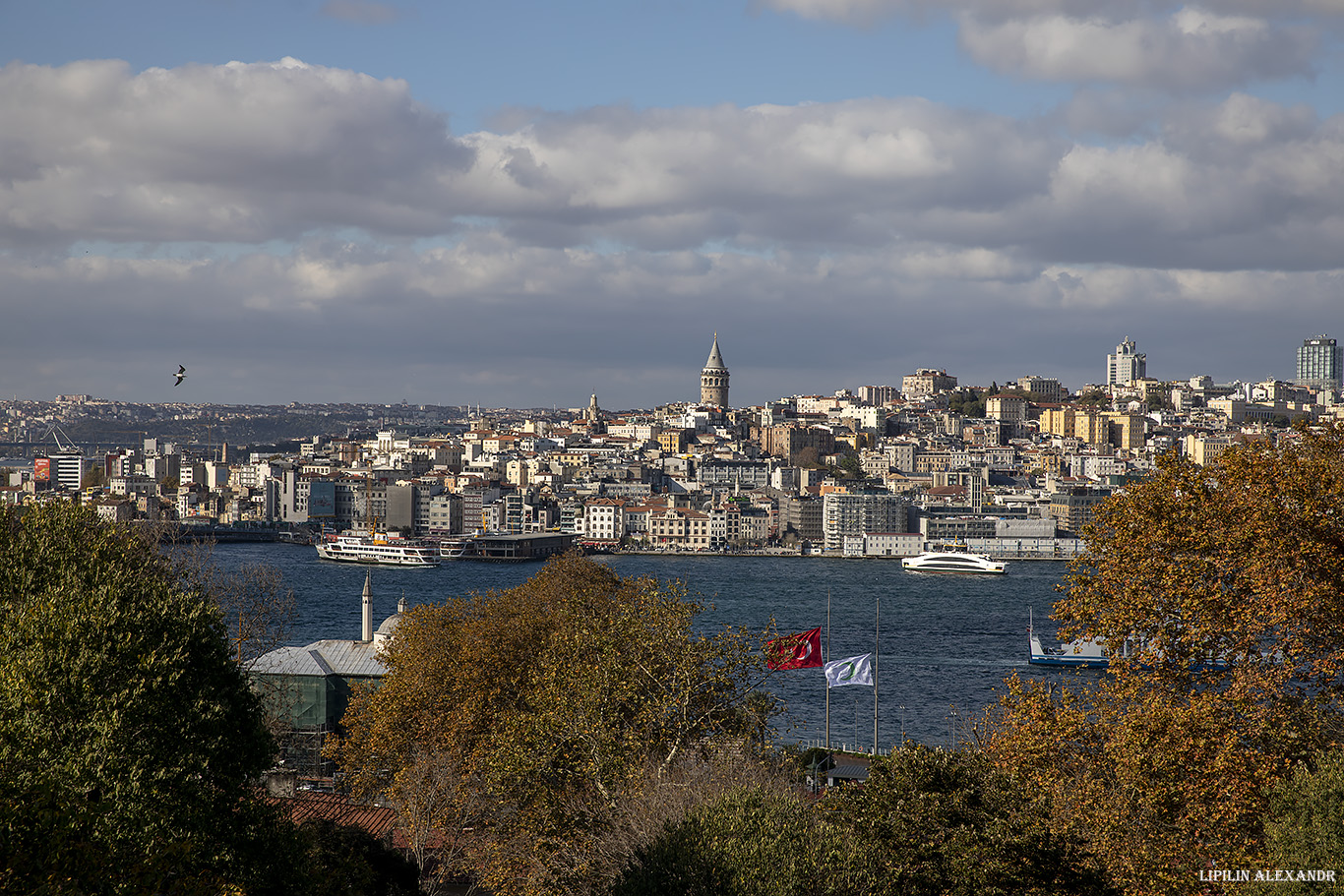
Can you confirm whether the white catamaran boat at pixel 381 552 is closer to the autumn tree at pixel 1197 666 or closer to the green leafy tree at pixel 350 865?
the green leafy tree at pixel 350 865

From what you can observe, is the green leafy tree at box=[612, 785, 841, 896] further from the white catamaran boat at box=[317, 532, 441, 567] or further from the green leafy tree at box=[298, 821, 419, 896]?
the white catamaran boat at box=[317, 532, 441, 567]

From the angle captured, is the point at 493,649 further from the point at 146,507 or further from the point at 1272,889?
the point at 146,507

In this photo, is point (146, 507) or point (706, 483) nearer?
point (146, 507)

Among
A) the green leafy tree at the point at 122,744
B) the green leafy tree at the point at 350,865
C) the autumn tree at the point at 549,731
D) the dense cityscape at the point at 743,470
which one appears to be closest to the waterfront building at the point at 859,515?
the dense cityscape at the point at 743,470

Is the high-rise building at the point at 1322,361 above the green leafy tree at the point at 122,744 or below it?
above

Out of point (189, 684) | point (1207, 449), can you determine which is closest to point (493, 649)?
point (189, 684)

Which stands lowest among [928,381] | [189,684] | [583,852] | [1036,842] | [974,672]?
[974,672]
